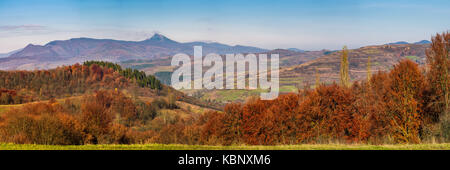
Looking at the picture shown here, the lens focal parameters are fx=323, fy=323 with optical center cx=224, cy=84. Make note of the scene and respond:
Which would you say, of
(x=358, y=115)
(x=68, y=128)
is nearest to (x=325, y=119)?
(x=358, y=115)

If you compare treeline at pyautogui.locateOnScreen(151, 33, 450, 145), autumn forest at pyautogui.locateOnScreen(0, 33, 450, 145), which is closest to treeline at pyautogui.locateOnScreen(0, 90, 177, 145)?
autumn forest at pyautogui.locateOnScreen(0, 33, 450, 145)

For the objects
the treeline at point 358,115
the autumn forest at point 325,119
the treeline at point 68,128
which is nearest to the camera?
the treeline at point 68,128

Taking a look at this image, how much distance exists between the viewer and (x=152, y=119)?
489 ft

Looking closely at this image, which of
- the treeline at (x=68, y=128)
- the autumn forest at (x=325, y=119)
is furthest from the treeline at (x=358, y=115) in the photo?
the treeline at (x=68, y=128)

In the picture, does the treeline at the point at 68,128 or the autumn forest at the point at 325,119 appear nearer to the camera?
the treeline at the point at 68,128

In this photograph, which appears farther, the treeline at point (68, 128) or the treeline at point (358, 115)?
the treeline at point (358, 115)

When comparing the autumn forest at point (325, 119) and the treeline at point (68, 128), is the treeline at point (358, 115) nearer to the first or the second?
the autumn forest at point (325, 119)

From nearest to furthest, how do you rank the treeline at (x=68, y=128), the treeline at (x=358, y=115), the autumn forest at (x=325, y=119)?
the treeline at (x=68, y=128)
the autumn forest at (x=325, y=119)
the treeline at (x=358, y=115)

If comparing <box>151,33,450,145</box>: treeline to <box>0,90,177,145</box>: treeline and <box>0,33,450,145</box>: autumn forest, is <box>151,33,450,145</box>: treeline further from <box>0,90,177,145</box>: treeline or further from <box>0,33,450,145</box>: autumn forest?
<box>0,90,177,145</box>: treeline

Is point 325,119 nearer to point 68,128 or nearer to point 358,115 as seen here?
point 358,115

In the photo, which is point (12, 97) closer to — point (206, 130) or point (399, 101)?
Answer: point (206, 130)

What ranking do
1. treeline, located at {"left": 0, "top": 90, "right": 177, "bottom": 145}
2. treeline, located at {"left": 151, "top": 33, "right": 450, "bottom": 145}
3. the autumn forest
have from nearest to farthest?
1. treeline, located at {"left": 0, "top": 90, "right": 177, "bottom": 145}
2. the autumn forest
3. treeline, located at {"left": 151, "top": 33, "right": 450, "bottom": 145}
